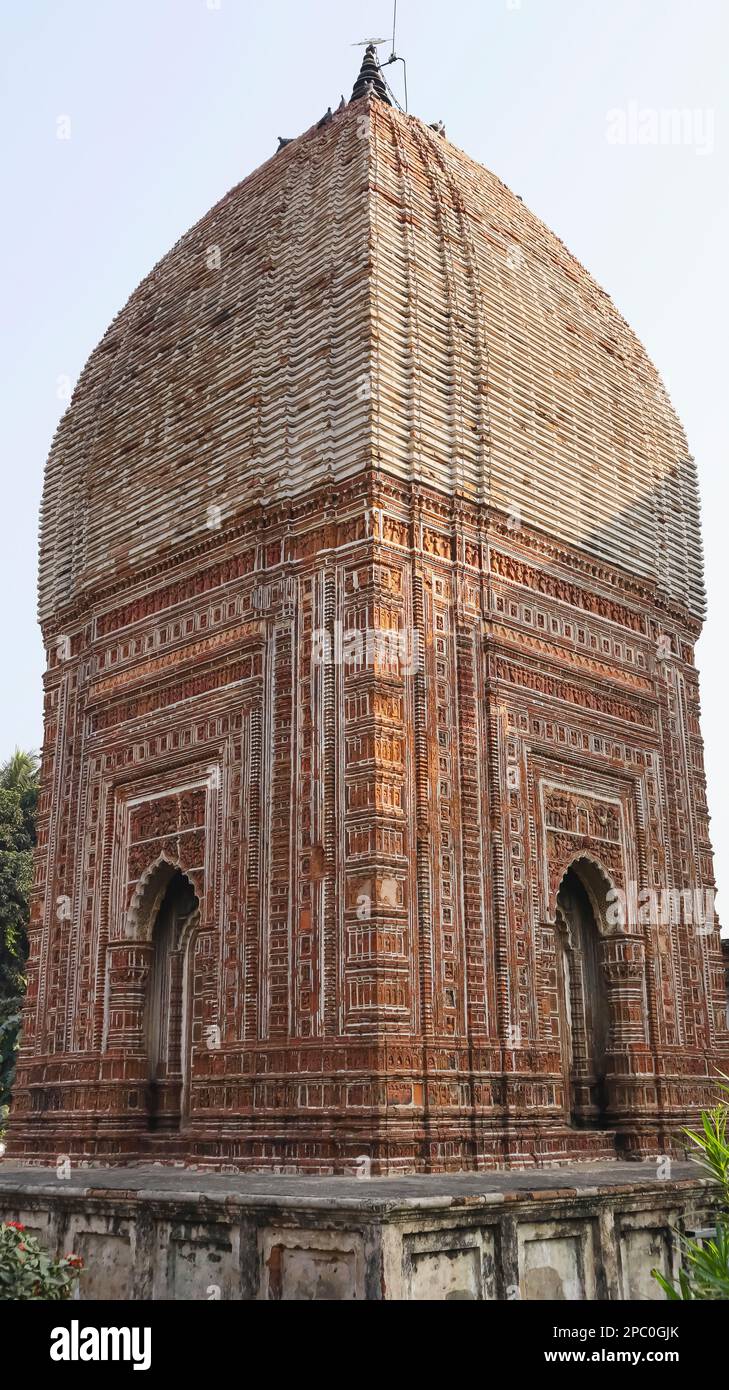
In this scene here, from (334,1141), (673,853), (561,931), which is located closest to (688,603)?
(673,853)

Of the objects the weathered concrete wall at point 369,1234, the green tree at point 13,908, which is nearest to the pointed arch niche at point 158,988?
the weathered concrete wall at point 369,1234

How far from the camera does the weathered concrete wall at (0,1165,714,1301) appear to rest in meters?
7.03

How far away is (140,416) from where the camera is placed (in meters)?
14.8

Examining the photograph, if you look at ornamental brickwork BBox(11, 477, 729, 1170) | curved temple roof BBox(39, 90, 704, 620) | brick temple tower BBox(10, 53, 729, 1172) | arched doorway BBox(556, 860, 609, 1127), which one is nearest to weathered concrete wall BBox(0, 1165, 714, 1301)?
ornamental brickwork BBox(11, 477, 729, 1170)

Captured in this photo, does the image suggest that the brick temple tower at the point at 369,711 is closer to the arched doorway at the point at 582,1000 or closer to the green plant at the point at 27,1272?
the arched doorway at the point at 582,1000

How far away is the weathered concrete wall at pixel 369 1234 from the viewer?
7031 mm

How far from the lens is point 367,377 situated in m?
11.7

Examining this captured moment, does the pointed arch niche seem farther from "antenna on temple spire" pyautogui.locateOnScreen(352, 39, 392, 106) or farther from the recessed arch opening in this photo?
"antenna on temple spire" pyautogui.locateOnScreen(352, 39, 392, 106)

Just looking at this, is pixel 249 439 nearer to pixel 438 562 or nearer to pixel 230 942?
pixel 438 562

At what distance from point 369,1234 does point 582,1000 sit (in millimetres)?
6336

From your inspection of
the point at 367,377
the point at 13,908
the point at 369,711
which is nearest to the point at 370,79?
the point at 367,377

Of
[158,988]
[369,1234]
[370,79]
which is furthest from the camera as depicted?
[370,79]

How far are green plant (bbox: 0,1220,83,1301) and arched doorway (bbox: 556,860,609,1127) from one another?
22.4 ft

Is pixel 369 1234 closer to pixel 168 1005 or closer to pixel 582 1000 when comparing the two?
pixel 168 1005
